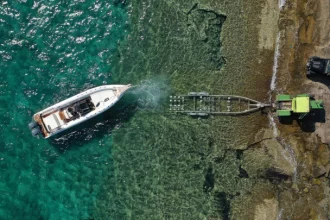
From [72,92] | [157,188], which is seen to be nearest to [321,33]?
[157,188]

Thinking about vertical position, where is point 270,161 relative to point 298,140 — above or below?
below

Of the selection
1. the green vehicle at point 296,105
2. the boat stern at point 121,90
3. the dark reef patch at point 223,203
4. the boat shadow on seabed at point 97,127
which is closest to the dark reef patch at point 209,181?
the dark reef patch at point 223,203

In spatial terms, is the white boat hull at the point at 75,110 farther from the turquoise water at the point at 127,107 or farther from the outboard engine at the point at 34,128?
the turquoise water at the point at 127,107

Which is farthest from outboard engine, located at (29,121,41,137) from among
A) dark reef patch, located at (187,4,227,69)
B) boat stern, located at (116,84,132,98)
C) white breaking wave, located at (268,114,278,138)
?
white breaking wave, located at (268,114,278,138)

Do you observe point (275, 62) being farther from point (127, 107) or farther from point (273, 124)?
point (127, 107)

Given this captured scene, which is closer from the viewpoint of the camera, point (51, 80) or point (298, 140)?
point (298, 140)

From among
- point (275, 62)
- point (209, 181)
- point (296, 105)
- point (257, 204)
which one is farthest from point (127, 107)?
point (257, 204)

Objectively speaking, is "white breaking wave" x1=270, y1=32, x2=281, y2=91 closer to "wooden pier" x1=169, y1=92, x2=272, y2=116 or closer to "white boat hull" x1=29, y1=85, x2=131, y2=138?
"wooden pier" x1=169, y1=92, x2=272, y2=116
